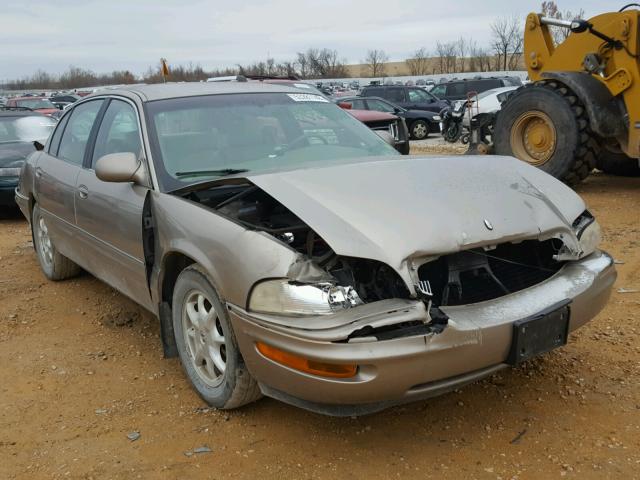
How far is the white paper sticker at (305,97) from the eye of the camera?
4266mm

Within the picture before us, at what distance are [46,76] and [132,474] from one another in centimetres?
10469

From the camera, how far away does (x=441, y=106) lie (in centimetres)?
1983

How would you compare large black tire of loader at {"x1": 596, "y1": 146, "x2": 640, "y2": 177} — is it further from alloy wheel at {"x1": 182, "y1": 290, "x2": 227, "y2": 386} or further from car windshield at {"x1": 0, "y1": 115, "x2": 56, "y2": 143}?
car windshield at {"x1": 0, "y1": 115, "x2": 56, "y2": 143}

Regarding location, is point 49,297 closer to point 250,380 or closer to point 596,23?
point 250,380

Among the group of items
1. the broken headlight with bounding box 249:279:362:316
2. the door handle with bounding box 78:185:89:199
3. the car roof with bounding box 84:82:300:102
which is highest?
the car roof with bounding box 84:82:300:102

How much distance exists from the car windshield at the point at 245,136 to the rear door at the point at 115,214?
0.20 m

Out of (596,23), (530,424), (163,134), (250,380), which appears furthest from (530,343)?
(596,23)

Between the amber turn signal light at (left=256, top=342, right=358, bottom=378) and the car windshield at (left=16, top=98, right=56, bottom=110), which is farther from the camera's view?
the car windshield at (left=16, top=98, right=56, bottom=110)

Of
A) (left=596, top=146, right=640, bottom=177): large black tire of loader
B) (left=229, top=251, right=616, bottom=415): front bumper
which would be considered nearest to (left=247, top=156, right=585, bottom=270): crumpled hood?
(left=229, top=251, right=616, bottom=415): front bumper

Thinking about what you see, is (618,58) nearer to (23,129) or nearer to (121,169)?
(121,169)

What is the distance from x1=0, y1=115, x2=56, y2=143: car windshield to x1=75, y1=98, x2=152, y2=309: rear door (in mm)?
6321

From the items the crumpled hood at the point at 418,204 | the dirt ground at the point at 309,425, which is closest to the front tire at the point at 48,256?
the dirt ground at the point at 309,425

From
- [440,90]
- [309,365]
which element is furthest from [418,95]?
[309,365]

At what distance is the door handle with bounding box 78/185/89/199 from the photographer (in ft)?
13.6
